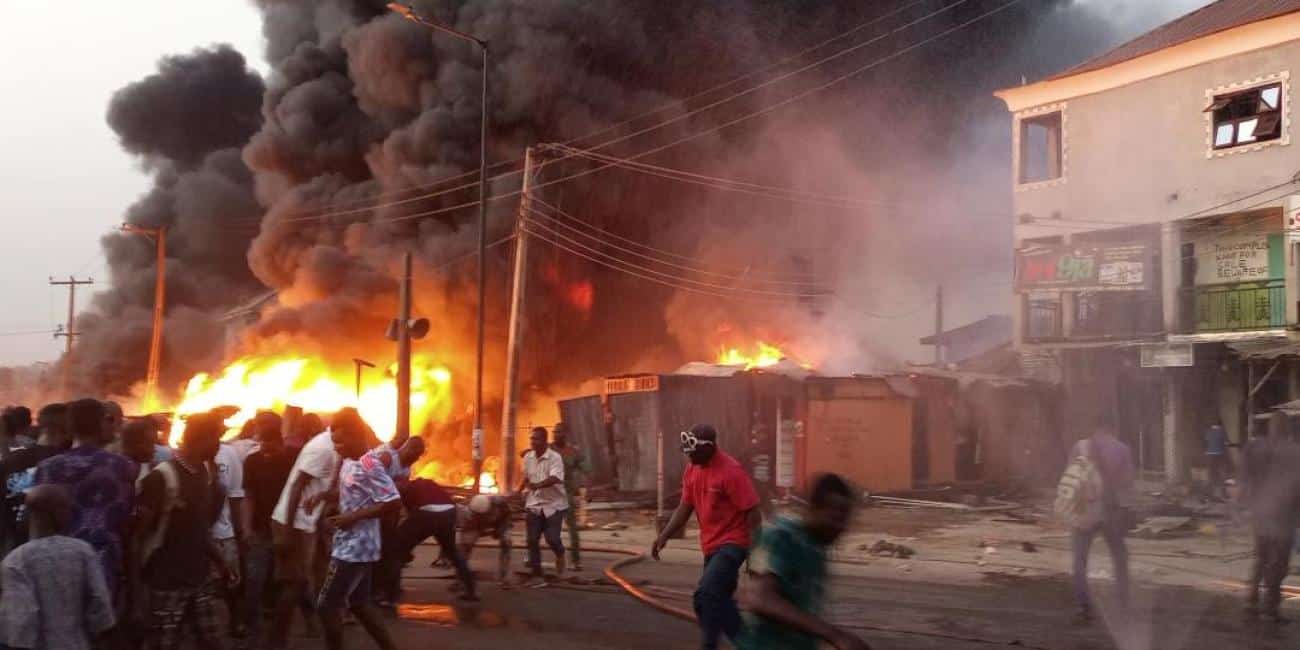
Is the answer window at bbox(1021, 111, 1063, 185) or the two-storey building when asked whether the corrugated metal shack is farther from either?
window at bbox(1021, 111, 1063, 185)

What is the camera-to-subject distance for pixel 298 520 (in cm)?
698

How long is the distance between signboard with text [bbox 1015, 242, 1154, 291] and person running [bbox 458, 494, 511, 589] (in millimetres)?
17352

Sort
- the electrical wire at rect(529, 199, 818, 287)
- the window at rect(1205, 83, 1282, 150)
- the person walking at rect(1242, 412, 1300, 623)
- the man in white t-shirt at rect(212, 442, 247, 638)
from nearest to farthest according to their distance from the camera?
1. the man in white t-shirt at rect(212, 442, 247, 638)
2. the person walking at rect(1242, 412, 1300, 623)
3. the window at rect(1205, 83, 1282, 150)
4. the electrical wire at rect(529, 199, 818, 287)

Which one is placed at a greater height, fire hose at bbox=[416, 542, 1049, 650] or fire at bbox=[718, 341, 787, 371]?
fire at bbox=[718, 341, 787, 371]

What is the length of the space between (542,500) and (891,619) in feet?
11.2

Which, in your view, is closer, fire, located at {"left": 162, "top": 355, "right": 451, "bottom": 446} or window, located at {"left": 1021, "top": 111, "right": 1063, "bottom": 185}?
fire, located at {"left": 162, "top": 355, "right": 451, "bottom": 446}

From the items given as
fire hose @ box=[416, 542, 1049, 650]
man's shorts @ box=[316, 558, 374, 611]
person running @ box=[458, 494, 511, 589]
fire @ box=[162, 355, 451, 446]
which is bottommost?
fire hose @ box=[416, 542, 1049, 650]

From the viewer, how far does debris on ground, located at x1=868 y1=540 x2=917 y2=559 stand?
43.2ft

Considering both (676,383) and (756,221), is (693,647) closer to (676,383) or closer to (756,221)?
(676,383)

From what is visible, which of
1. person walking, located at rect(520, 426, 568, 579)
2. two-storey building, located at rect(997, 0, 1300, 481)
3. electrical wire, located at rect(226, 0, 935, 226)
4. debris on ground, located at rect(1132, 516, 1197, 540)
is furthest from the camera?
electrical wire, located at rect(226, 0, 935, 226)

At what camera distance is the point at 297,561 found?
693 cm

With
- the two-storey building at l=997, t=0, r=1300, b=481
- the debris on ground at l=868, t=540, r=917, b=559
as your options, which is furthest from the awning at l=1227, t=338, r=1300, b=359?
the debris on ground at l=868, t=540, r=917, b=559

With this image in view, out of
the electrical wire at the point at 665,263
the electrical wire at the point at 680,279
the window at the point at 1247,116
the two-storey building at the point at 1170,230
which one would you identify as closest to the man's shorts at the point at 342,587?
the two-storey building at the point at 1170,230

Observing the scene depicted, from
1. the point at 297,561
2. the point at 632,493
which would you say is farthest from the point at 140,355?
the point at 297,561
